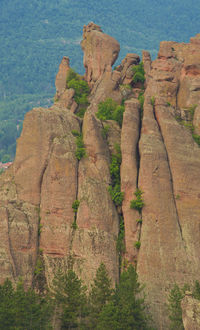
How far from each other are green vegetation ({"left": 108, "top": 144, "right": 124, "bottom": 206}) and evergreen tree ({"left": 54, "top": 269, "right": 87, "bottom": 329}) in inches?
541

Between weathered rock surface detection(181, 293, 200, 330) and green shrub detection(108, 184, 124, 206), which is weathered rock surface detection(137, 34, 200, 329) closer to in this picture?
green shrub detection(108, 184, 124, 206)

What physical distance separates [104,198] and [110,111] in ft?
62.9

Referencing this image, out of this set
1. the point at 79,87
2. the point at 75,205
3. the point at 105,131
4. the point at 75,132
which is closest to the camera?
the point at 75,205

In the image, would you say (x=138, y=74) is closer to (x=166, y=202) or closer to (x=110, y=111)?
(x=110, y=111)

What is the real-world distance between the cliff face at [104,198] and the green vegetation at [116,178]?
0.61 m

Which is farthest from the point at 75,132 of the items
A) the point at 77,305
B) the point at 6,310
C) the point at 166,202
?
the point at 6,310

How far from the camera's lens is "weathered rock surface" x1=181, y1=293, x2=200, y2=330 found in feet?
152

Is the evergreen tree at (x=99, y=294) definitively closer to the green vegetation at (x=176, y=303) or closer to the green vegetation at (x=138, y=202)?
the green vegetation at (x=176, y=303)

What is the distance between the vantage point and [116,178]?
253 ft

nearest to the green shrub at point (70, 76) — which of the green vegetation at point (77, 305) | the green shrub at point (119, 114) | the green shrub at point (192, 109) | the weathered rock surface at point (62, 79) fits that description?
the weathered rock surface at point (62, 79)

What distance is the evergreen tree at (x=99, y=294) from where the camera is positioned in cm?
6009

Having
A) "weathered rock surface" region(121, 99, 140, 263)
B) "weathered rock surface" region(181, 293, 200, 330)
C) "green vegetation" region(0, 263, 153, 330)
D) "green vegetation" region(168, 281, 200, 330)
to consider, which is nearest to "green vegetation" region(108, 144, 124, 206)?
"weathered rock surface" region(121, 99, 140, 263)

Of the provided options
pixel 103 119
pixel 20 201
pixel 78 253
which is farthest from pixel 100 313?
pixel 103 119

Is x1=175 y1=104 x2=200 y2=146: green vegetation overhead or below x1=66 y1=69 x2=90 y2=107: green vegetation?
below
